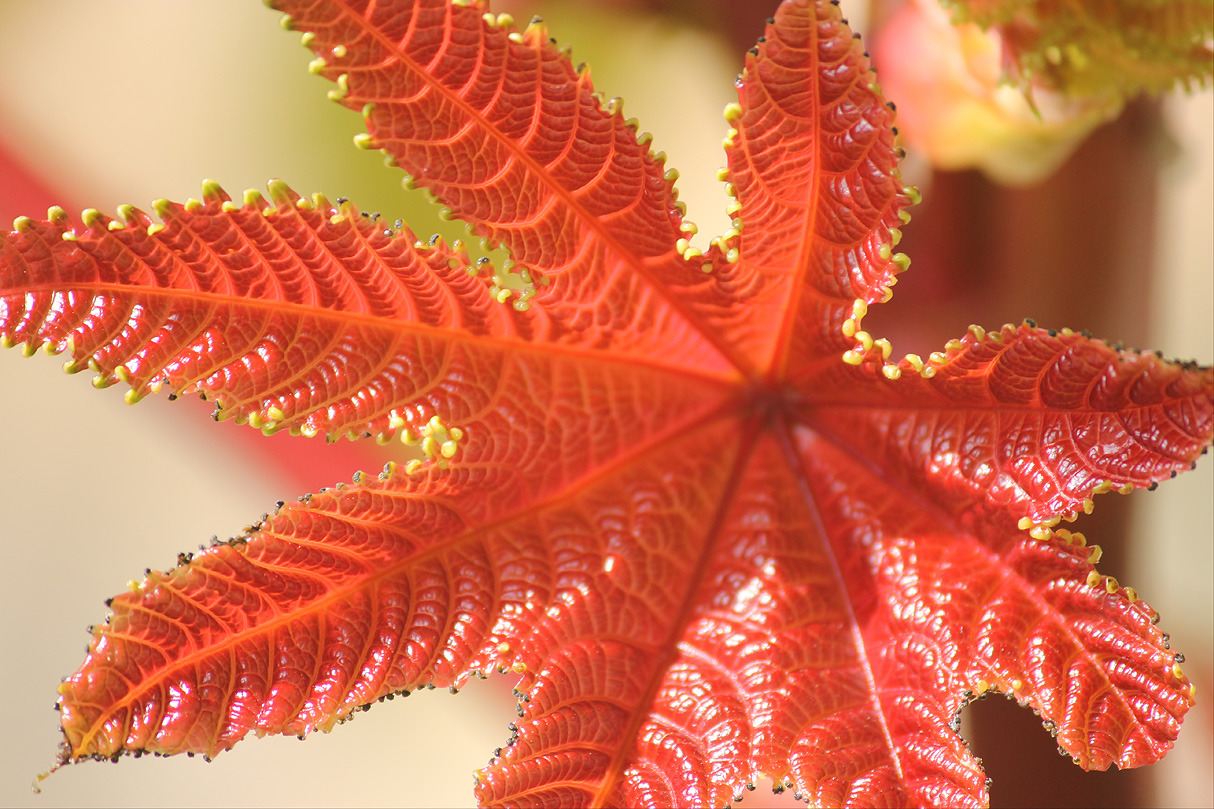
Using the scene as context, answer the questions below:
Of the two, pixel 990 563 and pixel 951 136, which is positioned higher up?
pixel 951 136

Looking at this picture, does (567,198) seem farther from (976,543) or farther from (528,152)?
(976,543)

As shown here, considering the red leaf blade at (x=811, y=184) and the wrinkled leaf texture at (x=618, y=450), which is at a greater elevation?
the red leaf blade at (x=811, y=184)

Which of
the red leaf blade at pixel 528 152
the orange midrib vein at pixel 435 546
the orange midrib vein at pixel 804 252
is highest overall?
the orange midrib vein at pixel 804 252

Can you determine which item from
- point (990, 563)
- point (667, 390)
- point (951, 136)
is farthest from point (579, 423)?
point (951, 136)

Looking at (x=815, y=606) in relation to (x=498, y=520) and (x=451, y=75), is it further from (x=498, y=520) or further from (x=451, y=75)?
(x=451, y=75)

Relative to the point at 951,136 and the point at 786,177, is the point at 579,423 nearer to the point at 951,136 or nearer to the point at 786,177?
the point at 786,177

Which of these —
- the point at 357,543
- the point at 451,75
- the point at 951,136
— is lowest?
the point at 357,543

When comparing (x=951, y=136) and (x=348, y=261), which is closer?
(x=348, y=261)
